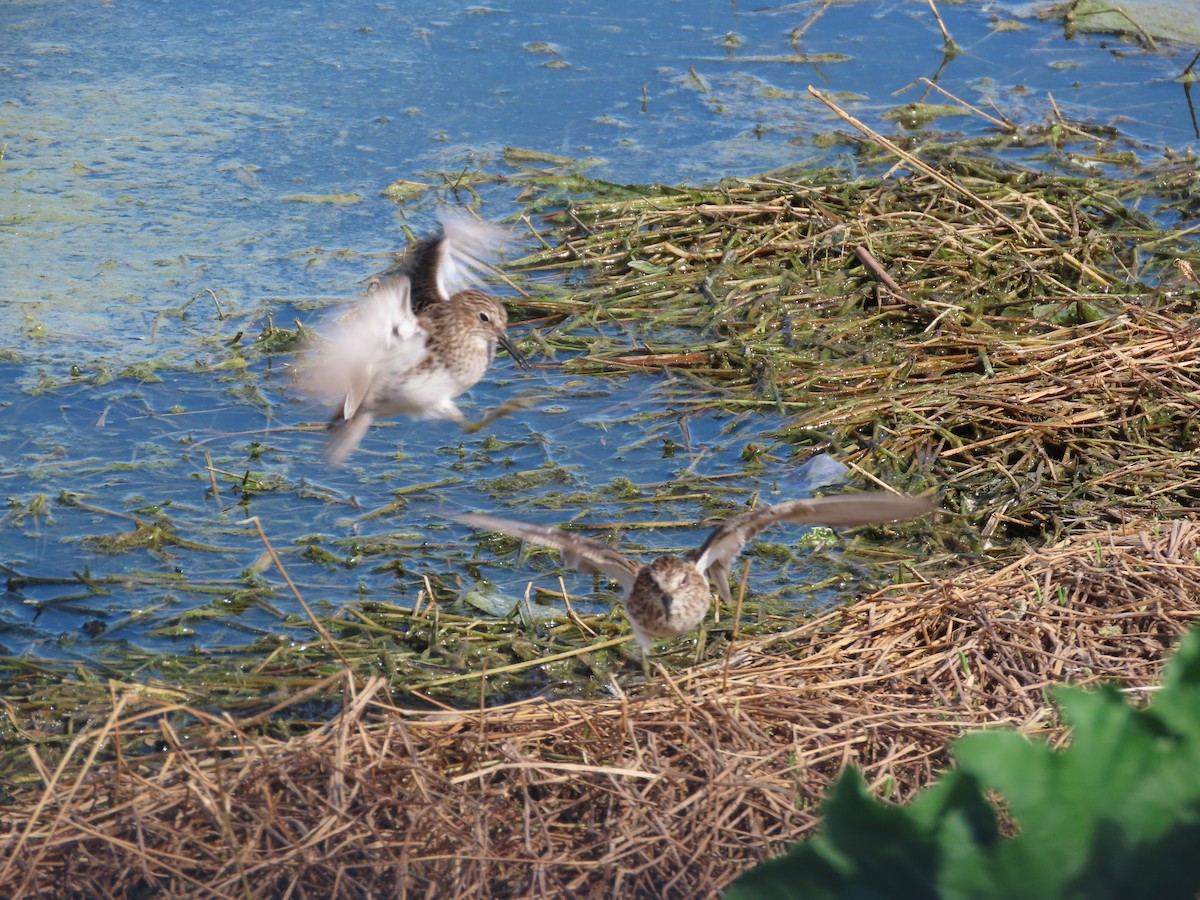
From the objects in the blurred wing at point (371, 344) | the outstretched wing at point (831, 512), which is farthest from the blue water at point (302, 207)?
the outstretched wing at point (831, 512)

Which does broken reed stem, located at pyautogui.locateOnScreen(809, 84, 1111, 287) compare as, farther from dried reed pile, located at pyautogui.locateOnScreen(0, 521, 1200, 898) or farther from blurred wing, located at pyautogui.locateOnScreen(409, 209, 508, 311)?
dried reed pile, located at pyautogui.locateOnScreen(0, 521, 1200, 898)

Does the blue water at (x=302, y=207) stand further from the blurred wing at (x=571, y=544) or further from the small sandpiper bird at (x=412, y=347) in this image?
the blurred wing at (x=571, y=544)

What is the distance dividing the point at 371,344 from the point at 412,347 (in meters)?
0.15

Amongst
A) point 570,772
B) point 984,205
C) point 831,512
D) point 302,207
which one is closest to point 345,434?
point 570,772

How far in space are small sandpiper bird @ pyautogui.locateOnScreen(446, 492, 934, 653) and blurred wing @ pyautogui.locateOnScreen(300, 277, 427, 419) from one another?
0.91 meters

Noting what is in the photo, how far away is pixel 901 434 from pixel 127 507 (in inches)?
126

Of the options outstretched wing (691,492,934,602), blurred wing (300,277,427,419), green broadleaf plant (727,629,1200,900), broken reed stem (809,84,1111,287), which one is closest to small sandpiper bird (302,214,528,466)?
blurred wing (300,277,427,419)

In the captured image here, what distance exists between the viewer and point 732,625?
512 centimetres

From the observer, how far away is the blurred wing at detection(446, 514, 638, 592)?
414 cm

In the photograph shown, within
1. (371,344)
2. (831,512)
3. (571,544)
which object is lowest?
(571,544)

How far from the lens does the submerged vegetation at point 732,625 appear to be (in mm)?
3727

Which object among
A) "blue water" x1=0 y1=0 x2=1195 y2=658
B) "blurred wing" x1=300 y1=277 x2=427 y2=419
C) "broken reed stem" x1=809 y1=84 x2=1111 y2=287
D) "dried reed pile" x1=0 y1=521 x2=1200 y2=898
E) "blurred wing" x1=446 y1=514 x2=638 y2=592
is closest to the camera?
"dried reed pile" x1=0 y1=521 x2=1200 y2=898

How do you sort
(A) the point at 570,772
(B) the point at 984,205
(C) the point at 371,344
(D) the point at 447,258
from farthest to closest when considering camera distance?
(B) the point at 984,205 → (D) the point at 447,258 → (C) the point at 371,344 → (A) the point at 570,772

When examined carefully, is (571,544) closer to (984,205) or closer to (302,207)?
(984,205)
